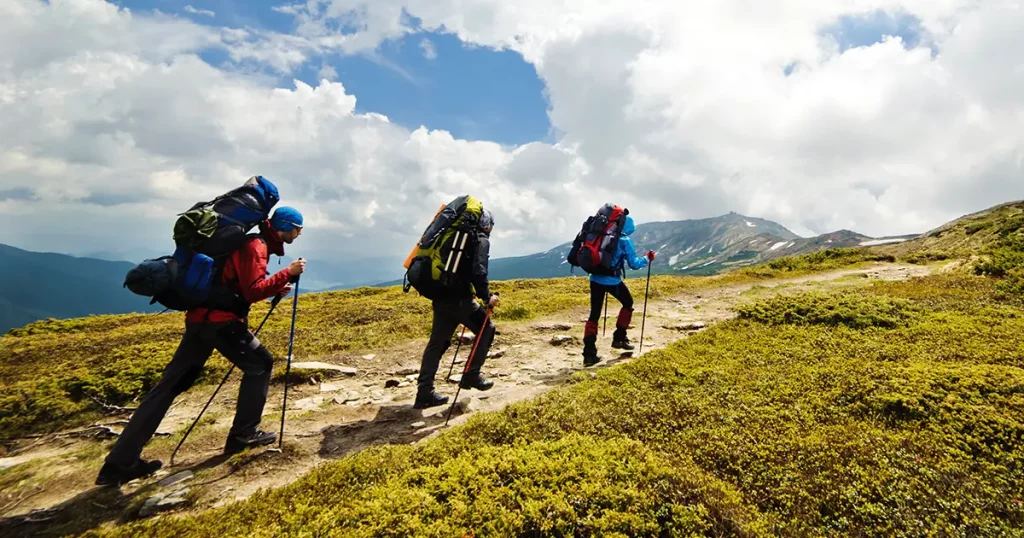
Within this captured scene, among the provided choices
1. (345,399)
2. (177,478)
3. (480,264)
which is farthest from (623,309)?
(177,478)

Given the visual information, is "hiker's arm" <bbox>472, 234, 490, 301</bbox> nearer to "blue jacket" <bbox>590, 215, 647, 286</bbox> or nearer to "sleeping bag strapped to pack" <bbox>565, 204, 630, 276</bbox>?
"sleeping bag strapped to pack" <bbox>565, 204, 630, 276</bbox>

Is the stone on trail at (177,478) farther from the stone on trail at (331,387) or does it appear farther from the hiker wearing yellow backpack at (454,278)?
the stone on trail at (331,387)

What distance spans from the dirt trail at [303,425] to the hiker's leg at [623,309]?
2.08 feet

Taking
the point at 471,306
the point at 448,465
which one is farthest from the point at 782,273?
the point at 448,465

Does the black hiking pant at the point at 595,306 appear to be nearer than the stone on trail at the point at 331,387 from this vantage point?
No

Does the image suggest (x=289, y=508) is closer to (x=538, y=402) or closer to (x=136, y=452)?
(x=136, y=452)

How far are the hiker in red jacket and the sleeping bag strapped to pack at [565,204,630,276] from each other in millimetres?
7267

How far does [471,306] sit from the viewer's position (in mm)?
9570

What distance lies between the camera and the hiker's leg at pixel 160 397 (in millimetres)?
6438

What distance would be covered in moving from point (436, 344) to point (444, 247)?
7.07 ft

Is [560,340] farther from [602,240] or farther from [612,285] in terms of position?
[602,240]

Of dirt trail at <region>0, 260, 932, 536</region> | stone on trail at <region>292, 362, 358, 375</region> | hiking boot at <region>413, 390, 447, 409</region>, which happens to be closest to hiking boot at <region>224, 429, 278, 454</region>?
dirt trail at <region>0, 260, 932, 536</region>

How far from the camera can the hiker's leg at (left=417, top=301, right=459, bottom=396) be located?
9531 mm

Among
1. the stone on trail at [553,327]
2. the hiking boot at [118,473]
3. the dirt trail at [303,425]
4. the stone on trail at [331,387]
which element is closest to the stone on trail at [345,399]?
the dirt trail at [303,425]
